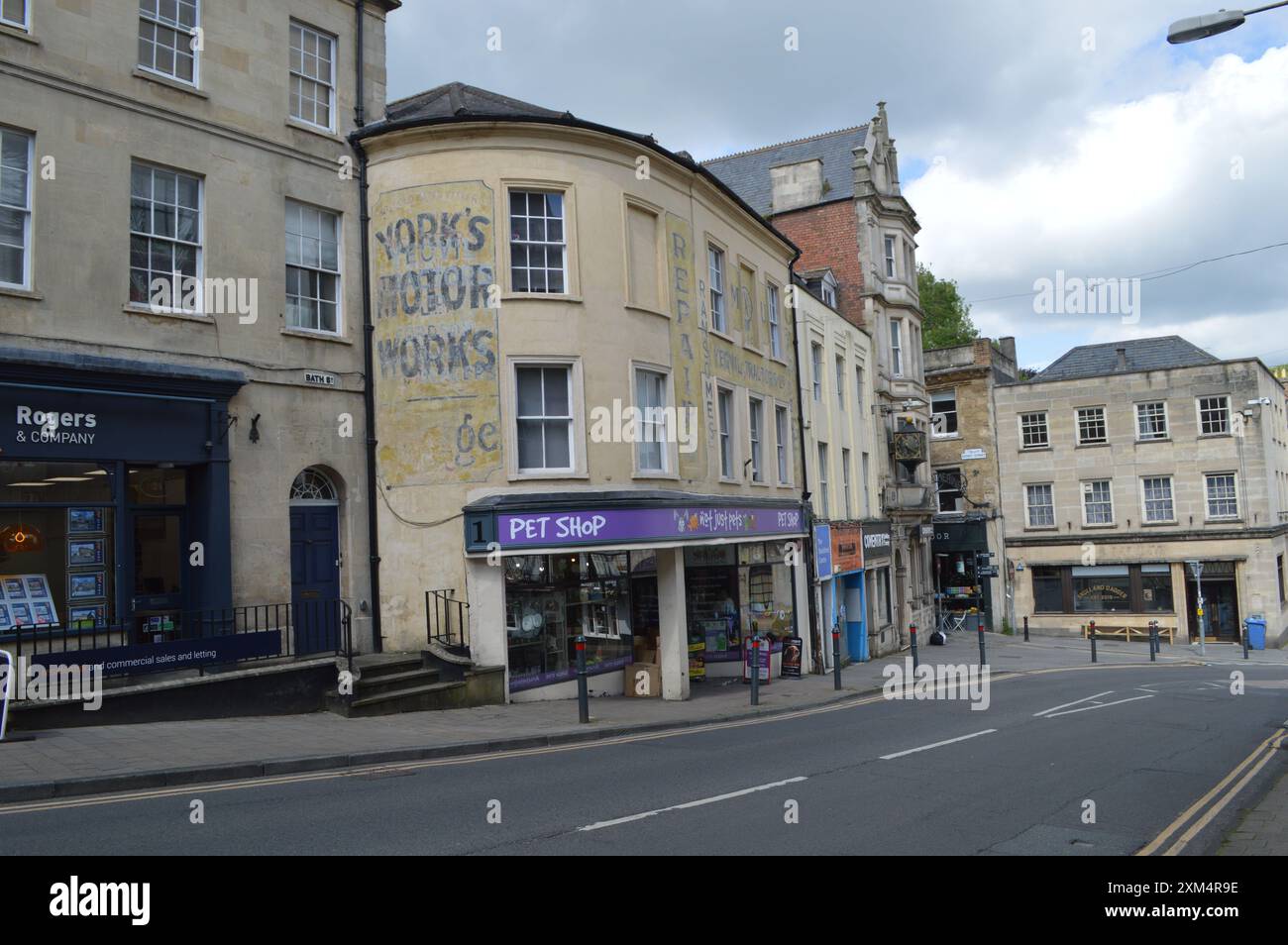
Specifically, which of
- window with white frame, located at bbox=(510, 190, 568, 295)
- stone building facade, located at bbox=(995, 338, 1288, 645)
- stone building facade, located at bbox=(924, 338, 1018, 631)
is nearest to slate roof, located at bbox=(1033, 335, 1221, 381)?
stone building facade, located at bbox=(995, 338, 1288, 645)

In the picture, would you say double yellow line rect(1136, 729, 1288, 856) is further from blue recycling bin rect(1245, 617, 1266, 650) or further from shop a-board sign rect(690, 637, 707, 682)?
blue recycling bin rect(1245, 617, 1266, 650)

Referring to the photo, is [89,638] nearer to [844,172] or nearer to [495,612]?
[495,612]

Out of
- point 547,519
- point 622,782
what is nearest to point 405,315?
point 547,519

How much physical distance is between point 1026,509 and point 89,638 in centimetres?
4043

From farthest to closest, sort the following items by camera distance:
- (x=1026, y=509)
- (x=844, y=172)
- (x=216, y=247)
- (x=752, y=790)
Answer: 1. (x=1026, y=509)
2. (x=844, y=172)
3. (x=216, y=247)
4. (x=752, y=790)

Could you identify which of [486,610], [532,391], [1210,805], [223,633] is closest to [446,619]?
[486,610]

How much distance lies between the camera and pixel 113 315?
1336 cm

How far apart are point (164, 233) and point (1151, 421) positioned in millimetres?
40881

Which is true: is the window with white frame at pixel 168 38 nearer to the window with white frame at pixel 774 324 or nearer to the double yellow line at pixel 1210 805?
the window with white frame at pixel 774 324

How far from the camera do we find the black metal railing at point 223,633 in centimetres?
1229

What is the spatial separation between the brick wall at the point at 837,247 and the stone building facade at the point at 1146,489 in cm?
1543

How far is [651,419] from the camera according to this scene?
18.4m

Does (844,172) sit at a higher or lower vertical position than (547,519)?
higher
